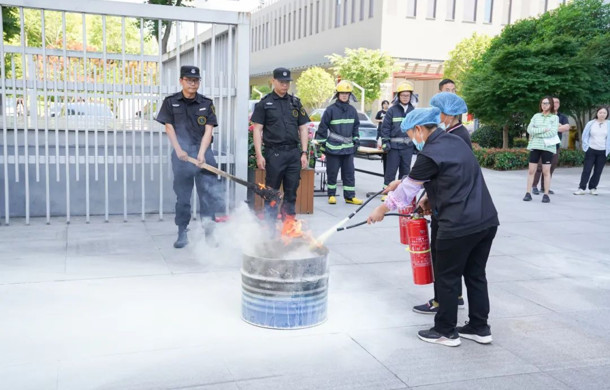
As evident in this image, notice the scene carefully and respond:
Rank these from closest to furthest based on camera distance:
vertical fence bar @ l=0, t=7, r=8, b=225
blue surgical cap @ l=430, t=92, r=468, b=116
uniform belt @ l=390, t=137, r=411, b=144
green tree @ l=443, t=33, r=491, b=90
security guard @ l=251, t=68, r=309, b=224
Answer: blue surgical cap @ l=430, t=92, r=468, b=116 → security guard @ l=251, t=68, r=309, b=224 → vertical fence bar @ l=0, t=7, r=8, b=225 → uniform belt @ l=390, t=137, r=411, b=144 → green tree @ l=443, t=33, r=491, b=90

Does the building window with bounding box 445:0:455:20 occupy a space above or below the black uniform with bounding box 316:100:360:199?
above

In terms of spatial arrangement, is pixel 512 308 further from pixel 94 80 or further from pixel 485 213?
pixel 94 80

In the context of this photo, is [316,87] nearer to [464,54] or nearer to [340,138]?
[464,54]

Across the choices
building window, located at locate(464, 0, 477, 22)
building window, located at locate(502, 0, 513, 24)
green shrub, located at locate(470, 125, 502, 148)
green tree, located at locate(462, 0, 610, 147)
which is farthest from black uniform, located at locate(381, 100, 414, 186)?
building window, located at locate(502, 0, 513, 24)

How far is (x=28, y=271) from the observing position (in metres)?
5.98

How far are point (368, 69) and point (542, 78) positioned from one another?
2205 cm

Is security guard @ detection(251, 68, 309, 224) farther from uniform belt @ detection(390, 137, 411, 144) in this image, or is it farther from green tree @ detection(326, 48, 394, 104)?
green tree @ detection(326, 48, 394, 104)

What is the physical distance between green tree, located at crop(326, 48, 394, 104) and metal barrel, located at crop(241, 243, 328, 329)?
3568 cm

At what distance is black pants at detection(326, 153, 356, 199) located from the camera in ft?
34.3

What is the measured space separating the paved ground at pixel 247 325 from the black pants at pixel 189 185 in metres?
0.41

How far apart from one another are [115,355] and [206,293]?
145 cm

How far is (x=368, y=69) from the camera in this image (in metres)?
39.2

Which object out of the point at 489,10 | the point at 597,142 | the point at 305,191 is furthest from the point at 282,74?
the point at 489,10

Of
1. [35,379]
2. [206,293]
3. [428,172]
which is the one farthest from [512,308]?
[35,379]
